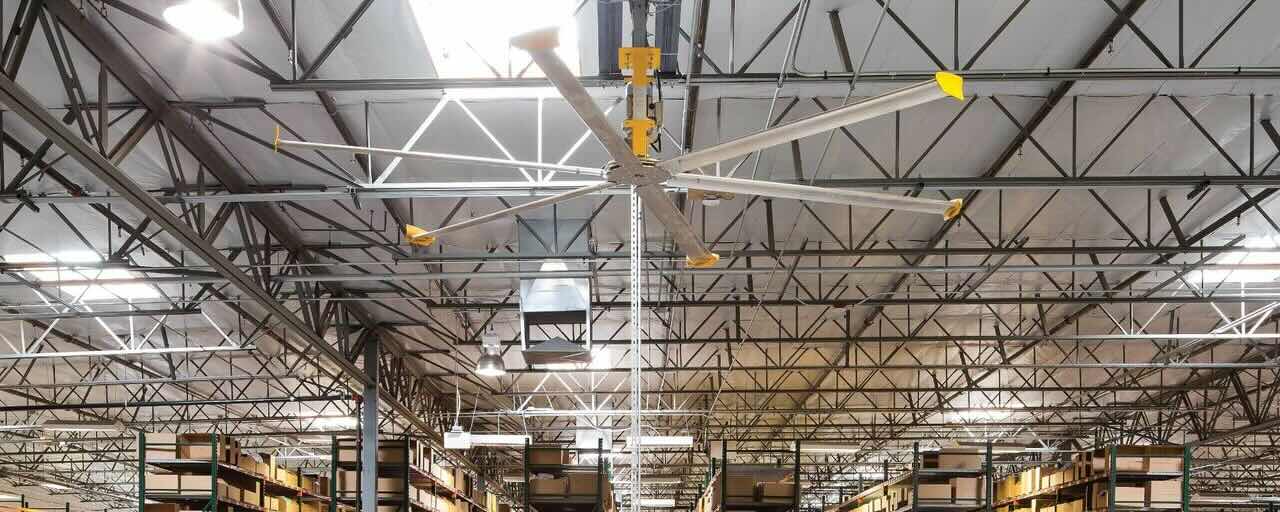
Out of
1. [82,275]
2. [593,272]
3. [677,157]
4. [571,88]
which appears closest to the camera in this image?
[571,88]

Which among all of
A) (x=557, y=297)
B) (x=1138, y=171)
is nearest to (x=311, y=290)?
(x=557, y=297)

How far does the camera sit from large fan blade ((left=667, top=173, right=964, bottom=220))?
6.22 metres

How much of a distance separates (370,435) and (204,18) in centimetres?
1259

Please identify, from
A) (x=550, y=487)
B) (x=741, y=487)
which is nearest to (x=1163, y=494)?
(x=741, y=487)

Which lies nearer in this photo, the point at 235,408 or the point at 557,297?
the point at 557,297

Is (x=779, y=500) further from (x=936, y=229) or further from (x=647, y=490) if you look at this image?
(x=647, y=490)

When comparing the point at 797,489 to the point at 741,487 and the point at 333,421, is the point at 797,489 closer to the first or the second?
the point at 741,487

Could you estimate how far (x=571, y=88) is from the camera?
487 cm

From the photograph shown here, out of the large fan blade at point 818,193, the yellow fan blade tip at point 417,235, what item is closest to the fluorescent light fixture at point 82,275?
the yellow fan blade tip at point 417,235

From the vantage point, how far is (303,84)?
8.87m

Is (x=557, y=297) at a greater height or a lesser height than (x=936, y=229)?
lesser

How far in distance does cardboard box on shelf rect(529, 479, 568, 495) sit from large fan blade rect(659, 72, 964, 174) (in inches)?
317

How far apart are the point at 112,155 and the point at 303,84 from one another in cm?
231

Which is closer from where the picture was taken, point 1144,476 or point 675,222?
point 675,222
